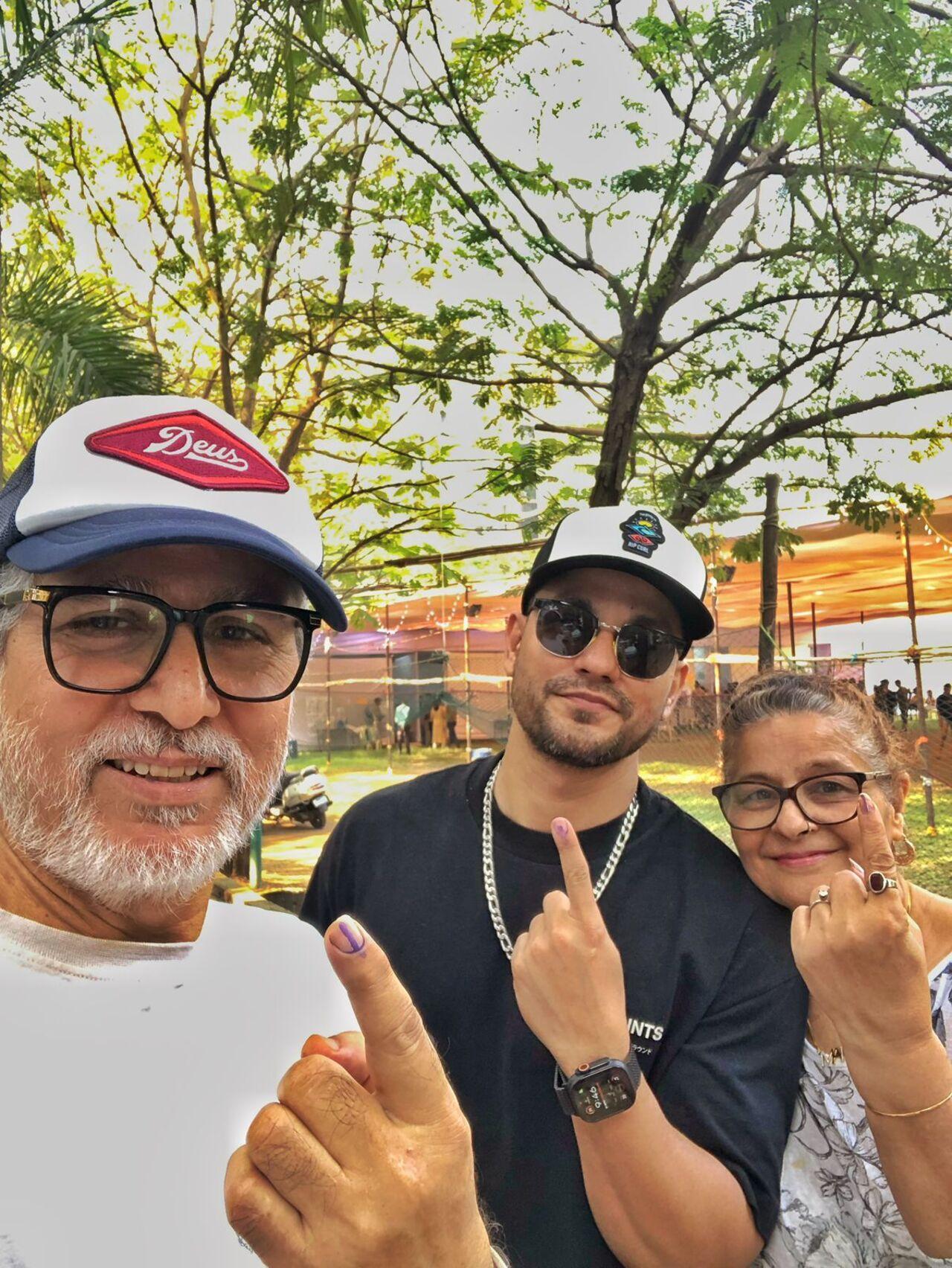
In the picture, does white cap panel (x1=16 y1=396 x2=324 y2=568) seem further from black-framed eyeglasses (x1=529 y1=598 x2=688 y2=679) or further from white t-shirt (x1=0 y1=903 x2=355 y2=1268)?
black-framed eyeglasses (x1=529 y1=598 x2=688 y2=679)

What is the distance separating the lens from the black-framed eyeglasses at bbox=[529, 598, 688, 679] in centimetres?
207

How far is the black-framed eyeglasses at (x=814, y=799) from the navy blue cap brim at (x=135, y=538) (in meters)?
1.26

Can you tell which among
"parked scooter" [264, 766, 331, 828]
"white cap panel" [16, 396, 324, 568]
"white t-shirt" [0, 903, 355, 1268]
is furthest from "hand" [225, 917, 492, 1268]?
"parked scooter" [264, 766, 331, 828]

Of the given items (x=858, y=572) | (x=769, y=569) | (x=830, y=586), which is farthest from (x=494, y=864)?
(x=830, y=586)

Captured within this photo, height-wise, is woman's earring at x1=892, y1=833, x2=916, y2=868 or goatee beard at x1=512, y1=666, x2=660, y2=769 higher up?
goatee beard at x1=512, y1=666, x2=660, y2=769

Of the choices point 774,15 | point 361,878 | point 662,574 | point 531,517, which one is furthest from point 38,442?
point 531,517

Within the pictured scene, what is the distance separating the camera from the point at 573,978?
58.3 inches

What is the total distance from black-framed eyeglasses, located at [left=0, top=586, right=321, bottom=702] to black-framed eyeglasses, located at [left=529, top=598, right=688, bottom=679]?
3.40 ft

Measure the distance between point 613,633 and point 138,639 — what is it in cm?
125

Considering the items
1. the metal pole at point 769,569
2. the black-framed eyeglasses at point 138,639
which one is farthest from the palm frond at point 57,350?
the black-framed eyeglasses at point 138,639

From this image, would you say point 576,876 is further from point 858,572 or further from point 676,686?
point 858,572

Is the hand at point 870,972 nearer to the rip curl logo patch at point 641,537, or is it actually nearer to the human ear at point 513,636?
the rip curl logo patch at point 641,537

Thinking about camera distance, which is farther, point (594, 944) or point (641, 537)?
point (641, 537)

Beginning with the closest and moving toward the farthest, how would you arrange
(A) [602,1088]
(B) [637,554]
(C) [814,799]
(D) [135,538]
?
(D) [135,538] → (A) [602,1088] → (C) [814,799] → (B) [637,554]
